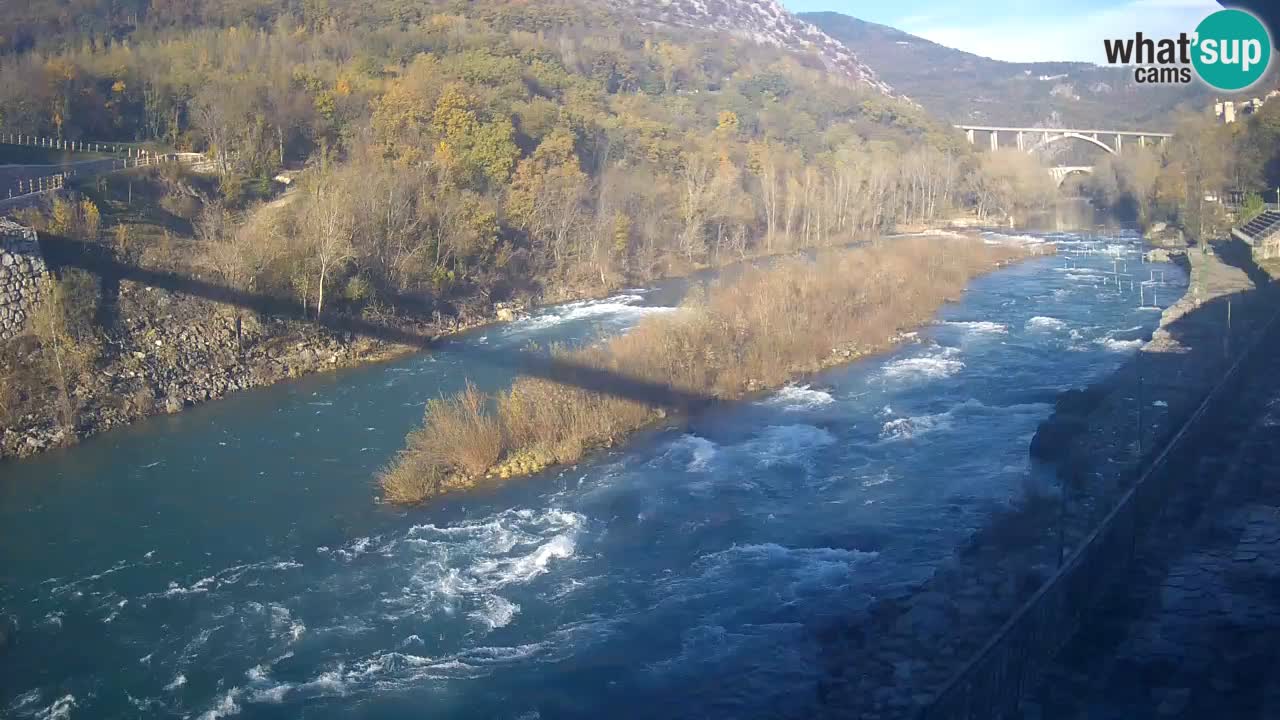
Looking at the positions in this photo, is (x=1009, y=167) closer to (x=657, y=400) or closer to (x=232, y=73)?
(x=232, y=73)

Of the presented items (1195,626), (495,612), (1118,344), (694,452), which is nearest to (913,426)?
(694,452)

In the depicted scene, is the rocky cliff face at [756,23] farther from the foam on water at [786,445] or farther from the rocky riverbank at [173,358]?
the foam on water at [786,445]

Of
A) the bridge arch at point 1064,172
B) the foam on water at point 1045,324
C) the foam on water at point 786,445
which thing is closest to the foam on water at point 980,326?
the foam on water at point 1045,324

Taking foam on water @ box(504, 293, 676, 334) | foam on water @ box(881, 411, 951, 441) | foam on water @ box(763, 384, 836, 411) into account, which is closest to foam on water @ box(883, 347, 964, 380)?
foam on water @ box(763, 384, 836, 411)

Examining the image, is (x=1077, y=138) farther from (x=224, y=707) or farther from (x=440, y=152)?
(x=224, y=707)

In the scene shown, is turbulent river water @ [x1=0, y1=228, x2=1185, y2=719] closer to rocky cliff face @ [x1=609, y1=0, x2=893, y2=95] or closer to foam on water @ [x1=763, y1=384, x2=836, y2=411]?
foam on water @ [x1=763, y1=384, x2=836, y2=411]

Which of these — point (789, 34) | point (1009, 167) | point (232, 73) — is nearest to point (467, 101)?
point (232, 73)
